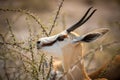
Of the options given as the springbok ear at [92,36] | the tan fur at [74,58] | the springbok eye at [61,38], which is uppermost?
→ the springbok eye at [61,38]

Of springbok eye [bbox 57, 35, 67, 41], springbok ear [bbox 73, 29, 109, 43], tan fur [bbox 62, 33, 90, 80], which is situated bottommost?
tan fur [bbox 62, 33, 90, 80]

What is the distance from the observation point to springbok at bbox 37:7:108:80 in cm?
170

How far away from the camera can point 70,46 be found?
1.84 m

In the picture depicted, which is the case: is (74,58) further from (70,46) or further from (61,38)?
(61,38)

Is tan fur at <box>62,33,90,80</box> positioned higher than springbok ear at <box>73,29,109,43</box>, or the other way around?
springbok ear at <box>73,29,109,43</box>

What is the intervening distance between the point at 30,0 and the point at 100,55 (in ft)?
7.66

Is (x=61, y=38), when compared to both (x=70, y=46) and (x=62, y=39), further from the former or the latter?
(x=70, y=46)

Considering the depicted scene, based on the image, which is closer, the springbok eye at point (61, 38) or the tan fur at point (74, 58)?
the springbok eye at point (61, 38)

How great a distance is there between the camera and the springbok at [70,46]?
170 centimetres

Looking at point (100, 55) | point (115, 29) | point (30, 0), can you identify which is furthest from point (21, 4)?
point (100, 55)

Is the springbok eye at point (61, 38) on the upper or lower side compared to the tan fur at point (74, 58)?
upper

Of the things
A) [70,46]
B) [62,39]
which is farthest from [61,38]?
[70,46]

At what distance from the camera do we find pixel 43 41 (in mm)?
1693

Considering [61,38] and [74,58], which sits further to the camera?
[74,58]
